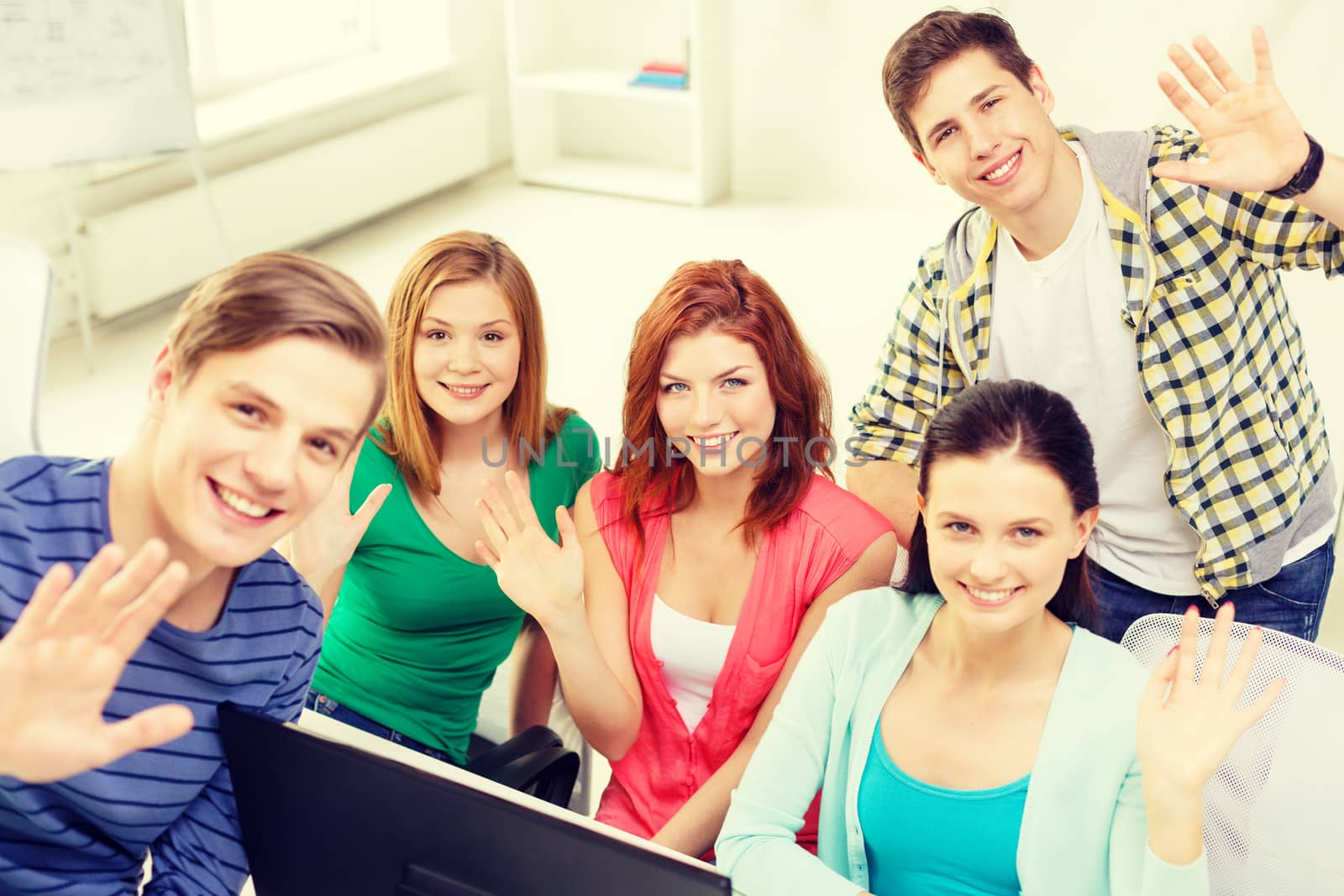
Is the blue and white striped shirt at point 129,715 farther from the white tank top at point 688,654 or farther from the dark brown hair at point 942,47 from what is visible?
the dark brown hair at point 942,47

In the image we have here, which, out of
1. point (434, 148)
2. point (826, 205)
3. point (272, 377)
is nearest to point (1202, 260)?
point (272, 377)

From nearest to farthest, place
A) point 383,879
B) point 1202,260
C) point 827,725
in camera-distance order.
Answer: point 383,879 → point 827,725 → point 1202,260

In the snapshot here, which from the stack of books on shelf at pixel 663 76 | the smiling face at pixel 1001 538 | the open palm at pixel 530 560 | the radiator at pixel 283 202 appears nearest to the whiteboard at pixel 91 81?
the radiator at pixel 283 202

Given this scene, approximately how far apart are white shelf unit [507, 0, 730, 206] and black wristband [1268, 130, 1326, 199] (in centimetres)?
432

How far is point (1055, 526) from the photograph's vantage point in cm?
139

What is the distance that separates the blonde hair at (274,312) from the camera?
111 centimetres

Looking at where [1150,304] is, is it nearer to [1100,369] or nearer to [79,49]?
[1100,369]

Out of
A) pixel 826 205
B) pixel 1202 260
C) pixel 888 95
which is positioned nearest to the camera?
pixel 1202 260

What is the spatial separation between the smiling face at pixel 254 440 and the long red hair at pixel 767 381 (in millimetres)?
693

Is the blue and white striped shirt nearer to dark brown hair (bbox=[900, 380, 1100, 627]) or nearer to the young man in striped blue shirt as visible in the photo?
the young man in striped blue shirt

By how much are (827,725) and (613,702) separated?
13.6 inches

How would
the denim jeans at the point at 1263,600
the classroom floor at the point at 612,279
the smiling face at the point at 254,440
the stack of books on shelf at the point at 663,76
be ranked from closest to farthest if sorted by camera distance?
1. the smiling face at the point at 254,440
2. the denim jeans at the point at 1263,600
3. the classroom floor at the point at 612,279
4. the stack of books on shelf at the point at 663,76

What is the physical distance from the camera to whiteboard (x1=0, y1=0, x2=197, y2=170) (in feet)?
12.5

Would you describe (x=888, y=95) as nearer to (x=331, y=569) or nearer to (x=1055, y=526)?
(x=1055, y=526)
